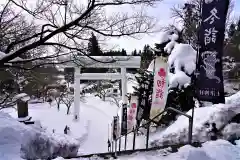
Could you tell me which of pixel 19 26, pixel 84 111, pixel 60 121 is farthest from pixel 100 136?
pixel 19 26

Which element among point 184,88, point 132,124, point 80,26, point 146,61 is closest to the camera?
point 80,26

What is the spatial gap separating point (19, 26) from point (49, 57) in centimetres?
138

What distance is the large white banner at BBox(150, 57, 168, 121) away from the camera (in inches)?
388

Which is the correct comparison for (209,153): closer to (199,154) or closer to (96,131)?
(199,154)

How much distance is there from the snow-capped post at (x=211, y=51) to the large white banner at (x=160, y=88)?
376 centimetres

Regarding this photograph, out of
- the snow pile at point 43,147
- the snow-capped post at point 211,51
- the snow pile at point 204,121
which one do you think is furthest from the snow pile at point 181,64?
the snow-capped post at point 211,51

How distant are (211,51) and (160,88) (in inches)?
160

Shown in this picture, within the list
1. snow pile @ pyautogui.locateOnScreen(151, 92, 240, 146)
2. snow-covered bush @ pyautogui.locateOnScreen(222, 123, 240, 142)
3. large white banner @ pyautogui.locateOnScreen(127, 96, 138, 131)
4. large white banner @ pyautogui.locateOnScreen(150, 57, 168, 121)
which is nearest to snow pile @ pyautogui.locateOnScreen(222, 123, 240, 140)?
snow-covered bush @ pyautogui.locateOnScreen(222, 123, 240, 142)

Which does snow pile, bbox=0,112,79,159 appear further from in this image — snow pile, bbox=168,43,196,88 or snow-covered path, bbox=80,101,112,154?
snow-covered path, bbox=80,101,112,154

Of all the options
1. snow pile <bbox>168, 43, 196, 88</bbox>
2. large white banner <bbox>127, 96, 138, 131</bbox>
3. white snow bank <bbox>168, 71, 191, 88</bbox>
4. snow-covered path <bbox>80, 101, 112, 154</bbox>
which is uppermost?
snow pile <bbox>168, 43, 196, 88</bbox>

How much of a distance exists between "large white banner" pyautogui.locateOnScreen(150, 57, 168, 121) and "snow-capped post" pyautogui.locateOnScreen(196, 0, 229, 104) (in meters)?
3.76

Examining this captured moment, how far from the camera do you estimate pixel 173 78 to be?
604 inches

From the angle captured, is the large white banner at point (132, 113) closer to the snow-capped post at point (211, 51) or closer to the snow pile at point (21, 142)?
the snow pile at point (21, 142)

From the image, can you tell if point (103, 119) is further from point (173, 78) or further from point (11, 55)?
point (11, 55)
